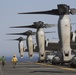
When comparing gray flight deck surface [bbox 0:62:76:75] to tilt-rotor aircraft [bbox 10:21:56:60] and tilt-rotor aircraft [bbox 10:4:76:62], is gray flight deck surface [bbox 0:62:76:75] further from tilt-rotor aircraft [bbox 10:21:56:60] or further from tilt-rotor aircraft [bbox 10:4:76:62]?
tilt-rotor aircraft [bbox 10:21:56:60]

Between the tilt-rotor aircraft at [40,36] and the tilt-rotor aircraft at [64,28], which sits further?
the tilt-rotor aircraft at [40,36]

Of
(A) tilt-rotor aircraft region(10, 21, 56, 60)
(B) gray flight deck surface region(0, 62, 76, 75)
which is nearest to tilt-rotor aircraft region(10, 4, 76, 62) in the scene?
(B) gray flight deck surface region(0, 62, 76, 75)

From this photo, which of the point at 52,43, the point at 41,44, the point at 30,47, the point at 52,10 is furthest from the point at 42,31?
the point at 52,10

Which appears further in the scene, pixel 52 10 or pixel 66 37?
pixel 52 10

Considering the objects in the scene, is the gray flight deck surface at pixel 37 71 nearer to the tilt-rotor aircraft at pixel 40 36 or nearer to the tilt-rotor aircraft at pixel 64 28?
the tilt-rotor aircraft at pixel 64 28

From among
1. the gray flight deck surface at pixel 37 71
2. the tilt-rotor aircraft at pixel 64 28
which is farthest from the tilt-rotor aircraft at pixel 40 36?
the tilt-rotor aircraft at pixel 64 28

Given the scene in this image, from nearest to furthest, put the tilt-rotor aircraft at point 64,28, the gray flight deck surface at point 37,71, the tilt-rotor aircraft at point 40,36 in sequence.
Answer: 1. the tilt-rotor aircraft at point 64,28
2. the gray flight deck surface at point 37,71
3. the tilt-rotor aircraft at point 40,36

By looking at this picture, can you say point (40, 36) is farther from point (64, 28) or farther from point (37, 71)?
point (64, 28)

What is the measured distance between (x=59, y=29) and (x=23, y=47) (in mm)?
70767

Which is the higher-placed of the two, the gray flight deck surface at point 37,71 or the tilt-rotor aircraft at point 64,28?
the tilt-rotor aircraft at point 64,28

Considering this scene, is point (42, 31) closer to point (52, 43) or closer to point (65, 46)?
point (52, 43)

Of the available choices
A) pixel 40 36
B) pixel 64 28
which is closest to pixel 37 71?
pixel 64 28

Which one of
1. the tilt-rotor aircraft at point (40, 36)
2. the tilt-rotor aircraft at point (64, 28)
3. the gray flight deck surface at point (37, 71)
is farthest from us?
the tilt-rotor aircraft at point (40, 36)

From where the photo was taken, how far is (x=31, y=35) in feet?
287
